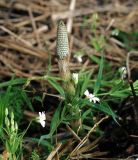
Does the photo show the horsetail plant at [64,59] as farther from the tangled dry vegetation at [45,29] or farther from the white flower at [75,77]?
the tangled dry vegetation at [45,29]

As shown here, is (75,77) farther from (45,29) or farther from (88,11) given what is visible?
(88,11)

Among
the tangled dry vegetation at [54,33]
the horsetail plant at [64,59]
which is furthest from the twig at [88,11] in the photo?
the horsetail plant at [64,59]

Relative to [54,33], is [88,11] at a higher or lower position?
higher

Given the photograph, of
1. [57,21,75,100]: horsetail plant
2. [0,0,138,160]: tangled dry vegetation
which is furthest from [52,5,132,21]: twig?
[57,21,75,100]: horsetail plant

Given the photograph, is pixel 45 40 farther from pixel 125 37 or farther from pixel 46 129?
pixel 46 129

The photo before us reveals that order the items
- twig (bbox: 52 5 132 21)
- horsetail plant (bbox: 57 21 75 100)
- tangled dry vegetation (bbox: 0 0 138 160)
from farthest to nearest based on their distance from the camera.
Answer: twig (bbox: 52 5 132 21) → tangled dry vegetation (bbox: 0 0 138 160) → horsetail plant (bbox: 57 21 75 100)

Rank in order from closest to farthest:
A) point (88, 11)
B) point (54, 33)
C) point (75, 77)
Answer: point (75, 77), point (54, 33), point (88, 11)

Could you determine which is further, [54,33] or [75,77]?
[54,33]

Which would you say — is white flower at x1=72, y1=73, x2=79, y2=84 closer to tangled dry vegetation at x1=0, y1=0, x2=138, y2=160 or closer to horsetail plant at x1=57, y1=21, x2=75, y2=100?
horsetail plant at x1=57, y1=21, x2=75, y2=100

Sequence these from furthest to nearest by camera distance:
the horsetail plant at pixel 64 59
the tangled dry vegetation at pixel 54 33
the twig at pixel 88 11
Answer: the twig at pixel 88 11, the tangled dry vegetation at pixel 54 33, the horsetail plant at pixel 64 59

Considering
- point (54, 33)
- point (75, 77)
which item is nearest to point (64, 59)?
point (75, 77)

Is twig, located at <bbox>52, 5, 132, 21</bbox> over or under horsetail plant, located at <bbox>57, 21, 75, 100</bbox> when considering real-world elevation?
over
